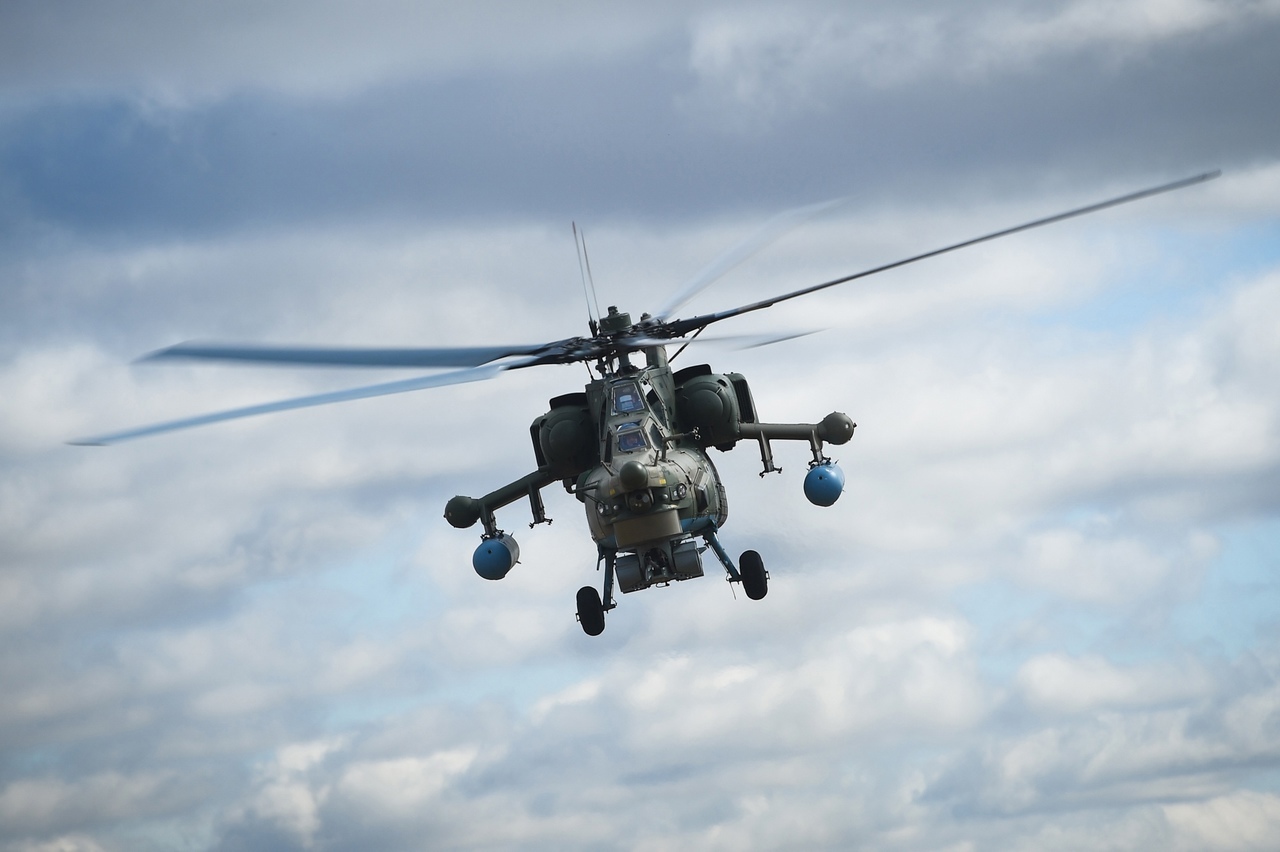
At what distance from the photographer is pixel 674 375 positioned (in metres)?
48.4

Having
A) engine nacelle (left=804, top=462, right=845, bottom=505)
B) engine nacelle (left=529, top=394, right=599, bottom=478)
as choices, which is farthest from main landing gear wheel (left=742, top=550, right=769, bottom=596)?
engine nacelle (left=529, top=394, right=599, bottom=478)

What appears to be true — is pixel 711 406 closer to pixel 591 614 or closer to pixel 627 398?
pixel 627 398

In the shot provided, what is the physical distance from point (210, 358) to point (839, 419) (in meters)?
18.7

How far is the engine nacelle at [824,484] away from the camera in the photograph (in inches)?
1854

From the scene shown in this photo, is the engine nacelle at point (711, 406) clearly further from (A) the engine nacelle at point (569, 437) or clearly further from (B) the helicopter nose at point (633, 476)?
(B) the helicopter nose at point (633, 476)

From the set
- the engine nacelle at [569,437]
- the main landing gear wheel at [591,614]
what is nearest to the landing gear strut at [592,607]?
the main landing gear wheel at [591,614]

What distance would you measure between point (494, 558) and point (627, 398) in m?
6.09

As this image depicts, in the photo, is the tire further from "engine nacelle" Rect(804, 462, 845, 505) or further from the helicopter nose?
the helicopter nose

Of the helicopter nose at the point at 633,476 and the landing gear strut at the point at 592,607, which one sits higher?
the helicopter nose at the point at 633,476

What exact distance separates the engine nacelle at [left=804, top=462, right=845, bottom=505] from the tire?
2321 millimetres

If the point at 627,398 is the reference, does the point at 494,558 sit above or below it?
below

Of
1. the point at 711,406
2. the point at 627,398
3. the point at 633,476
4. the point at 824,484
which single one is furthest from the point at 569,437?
the point at 824,484

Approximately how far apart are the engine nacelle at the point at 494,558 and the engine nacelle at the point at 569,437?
2549mm

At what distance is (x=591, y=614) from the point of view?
46.9 metres
